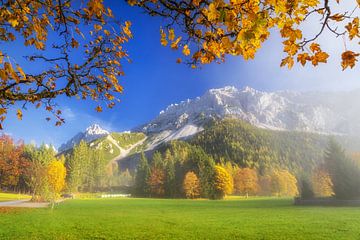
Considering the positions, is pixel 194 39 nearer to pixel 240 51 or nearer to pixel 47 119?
pixel 240 51

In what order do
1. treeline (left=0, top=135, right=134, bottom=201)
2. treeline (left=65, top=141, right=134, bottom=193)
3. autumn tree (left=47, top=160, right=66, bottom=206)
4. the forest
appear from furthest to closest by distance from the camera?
1. treeline (left=65, top=141, right=134, bottom=193)
2. treeline (left=0, top=135, right=134, bottom=201)
3. the forest
4. autumn tree (left=47, top=160, right=66, bottom=206)

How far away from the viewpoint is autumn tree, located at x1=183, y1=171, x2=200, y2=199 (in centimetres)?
9050

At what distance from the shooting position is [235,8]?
3.87 meters

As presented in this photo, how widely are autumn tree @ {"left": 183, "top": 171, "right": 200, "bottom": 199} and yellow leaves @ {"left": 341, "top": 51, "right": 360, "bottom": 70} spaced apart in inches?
3523

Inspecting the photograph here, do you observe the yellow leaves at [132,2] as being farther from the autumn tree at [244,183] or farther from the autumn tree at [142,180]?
the autumn tree at [244,183]

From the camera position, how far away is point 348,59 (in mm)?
3787

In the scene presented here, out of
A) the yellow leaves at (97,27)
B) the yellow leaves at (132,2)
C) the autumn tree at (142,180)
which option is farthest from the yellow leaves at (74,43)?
the autumn tree at (142,180)

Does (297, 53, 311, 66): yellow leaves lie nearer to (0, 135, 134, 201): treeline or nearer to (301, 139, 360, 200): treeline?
(0, 135, 134, 201): treeline

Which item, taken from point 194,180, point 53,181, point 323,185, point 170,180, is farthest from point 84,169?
point 323,185

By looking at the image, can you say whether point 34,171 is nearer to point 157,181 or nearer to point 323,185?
point 157,181

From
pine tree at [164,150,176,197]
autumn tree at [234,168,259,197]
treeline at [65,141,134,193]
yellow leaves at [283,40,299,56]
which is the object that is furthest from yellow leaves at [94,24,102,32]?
autumn tree at [234,168,259,197]

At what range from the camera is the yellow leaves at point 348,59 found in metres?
3.75

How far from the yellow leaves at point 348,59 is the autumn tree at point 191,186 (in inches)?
3523

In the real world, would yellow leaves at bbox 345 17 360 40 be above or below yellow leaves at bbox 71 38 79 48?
below
